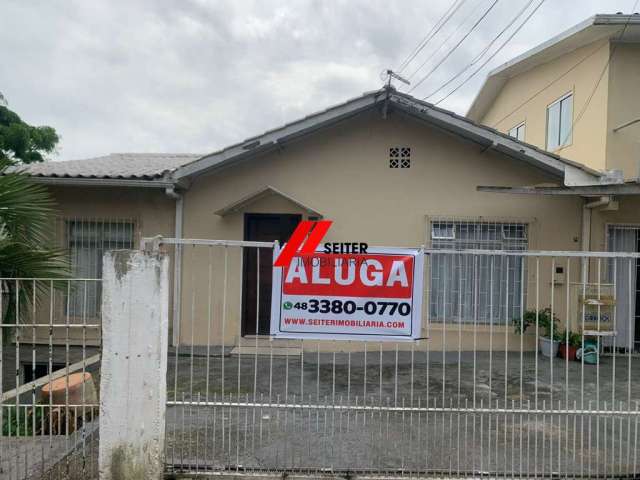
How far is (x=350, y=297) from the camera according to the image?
4.08 m

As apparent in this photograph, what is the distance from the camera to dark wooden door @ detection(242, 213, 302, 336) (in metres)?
8.67

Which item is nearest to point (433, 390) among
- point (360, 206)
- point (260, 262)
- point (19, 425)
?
point (360, 206)

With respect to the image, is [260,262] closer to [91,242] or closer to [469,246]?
[91,242]

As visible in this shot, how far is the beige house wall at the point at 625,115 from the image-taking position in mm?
9289

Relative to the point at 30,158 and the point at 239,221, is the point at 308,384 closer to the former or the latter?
the point at 239,221

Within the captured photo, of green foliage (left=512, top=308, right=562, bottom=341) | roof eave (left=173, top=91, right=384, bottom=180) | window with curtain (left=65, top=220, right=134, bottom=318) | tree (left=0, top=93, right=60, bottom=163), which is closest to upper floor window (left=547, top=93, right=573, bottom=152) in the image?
green foliage (left=512, top=308, right=562, bottom=341)

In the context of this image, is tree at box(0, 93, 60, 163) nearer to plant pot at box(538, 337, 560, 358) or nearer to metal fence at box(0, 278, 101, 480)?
metal fence at box(0, 278, 101, 480)

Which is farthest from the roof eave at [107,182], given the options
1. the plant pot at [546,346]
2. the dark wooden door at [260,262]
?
the plant pot at [546,346]

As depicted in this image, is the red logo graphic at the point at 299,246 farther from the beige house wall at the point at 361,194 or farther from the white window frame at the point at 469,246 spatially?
the white window frame at the point at 469,246

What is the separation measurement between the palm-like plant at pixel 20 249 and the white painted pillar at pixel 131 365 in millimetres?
905

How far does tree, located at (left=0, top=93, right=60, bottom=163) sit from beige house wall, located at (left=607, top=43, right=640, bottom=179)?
1960 centimetres

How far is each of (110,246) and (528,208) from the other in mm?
7627

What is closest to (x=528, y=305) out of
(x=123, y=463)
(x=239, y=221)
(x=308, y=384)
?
(x=308, y=384)

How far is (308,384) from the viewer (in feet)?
21.0
